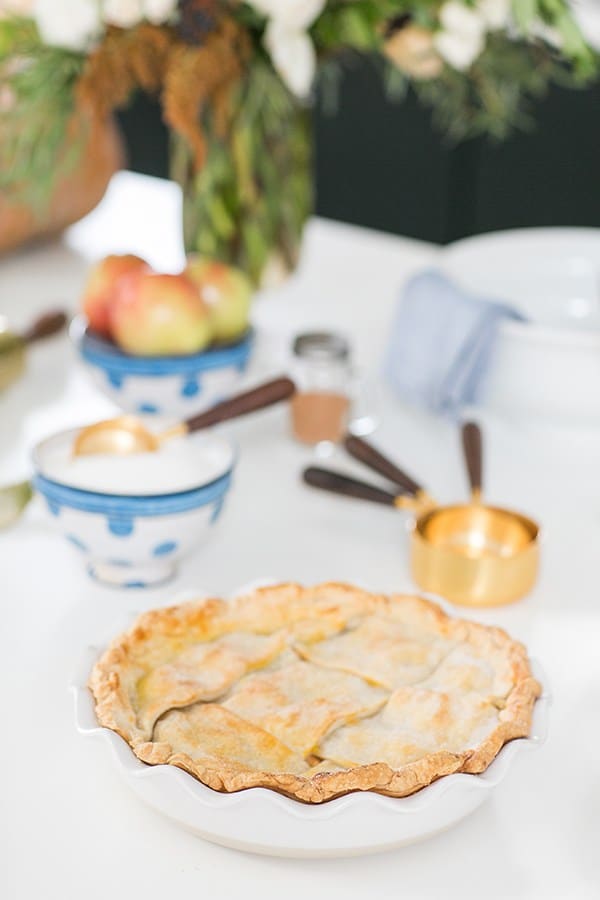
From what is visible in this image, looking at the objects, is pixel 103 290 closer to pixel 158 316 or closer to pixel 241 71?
pixel 158 316

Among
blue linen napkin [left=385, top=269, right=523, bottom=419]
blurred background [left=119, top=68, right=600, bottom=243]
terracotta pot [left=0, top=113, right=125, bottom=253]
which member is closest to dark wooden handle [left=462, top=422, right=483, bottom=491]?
blue linen napkin [left=385, top=269, right=523, bottom=419]

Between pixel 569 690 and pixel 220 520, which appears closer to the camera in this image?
pixel 569 690

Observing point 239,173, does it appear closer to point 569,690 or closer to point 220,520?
point 220,520

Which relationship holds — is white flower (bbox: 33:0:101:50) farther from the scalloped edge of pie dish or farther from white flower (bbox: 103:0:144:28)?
the scalloped edge of pie dish

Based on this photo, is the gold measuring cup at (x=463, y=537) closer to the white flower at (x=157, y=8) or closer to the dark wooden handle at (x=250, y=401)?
the dark wooden handle at (x=250, y=401)

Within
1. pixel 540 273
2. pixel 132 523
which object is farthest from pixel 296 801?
pixel 540 273

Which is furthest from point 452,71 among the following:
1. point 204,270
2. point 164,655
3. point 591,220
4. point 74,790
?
point 591,220

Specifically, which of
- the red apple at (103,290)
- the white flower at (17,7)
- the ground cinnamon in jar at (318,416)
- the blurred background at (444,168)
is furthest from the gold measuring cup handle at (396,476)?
the blurred background at (444,168)

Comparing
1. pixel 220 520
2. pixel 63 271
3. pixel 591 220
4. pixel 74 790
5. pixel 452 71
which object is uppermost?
pixel 452 71
